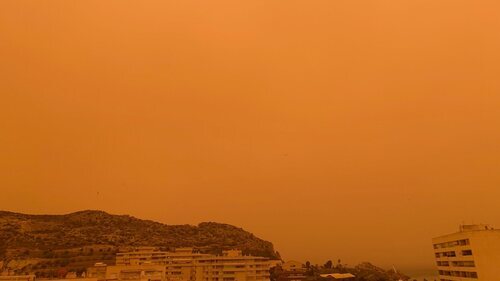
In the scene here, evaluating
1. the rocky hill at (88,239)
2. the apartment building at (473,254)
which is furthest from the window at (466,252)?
the rocky hill at (88,239)

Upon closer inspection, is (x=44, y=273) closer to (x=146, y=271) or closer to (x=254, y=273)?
(x=146, y=271)

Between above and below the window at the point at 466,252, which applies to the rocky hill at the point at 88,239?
above

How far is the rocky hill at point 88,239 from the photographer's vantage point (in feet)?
163

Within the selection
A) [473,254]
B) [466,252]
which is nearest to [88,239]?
[466,252]

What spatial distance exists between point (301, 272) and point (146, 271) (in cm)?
2533

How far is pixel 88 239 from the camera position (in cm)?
6162

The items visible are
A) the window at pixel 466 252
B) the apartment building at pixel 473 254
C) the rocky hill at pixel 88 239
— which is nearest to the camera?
the apartment building at pixel 473 254

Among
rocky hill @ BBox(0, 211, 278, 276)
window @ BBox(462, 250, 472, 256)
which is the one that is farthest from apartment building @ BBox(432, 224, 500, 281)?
rocky hill @ BBox(0, 211, 278, 276)

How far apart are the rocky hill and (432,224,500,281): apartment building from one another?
3153 centimetres

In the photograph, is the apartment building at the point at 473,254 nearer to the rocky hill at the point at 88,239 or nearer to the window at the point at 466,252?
the window at the point at 466,252

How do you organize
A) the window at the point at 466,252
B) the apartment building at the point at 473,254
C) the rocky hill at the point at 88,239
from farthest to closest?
the rocky hill at the point at 88,239
the window at the point at 466,252
the apartment building at the point at 473,254

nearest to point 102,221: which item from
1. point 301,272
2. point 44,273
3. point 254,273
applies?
point 44,273

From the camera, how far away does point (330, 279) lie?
43062 mm

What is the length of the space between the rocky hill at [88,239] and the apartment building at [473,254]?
31.5 m
